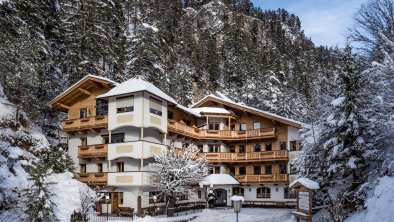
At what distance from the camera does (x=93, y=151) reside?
3541cm

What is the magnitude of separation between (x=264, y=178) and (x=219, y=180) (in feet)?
16.2

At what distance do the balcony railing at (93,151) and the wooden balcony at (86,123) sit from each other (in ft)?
6.27

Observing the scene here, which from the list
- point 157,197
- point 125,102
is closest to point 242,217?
point 157,197

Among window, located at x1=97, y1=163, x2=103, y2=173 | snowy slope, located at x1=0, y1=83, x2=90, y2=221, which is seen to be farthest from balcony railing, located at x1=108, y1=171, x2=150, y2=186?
window, located at x1=97, y1=163, x2=103, y2=173

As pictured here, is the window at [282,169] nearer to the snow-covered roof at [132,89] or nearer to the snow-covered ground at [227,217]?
the snow-covered ground at [227,217]

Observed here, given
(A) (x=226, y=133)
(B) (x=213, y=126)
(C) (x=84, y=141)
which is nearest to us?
(C) (x=84, y=141)

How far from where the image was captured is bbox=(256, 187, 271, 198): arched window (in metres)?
41.1

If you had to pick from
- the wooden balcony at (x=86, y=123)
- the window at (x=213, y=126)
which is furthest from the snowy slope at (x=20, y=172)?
the window at (x=213, y=126)

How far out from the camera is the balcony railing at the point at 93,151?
3478 cm

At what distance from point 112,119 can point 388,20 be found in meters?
23.9

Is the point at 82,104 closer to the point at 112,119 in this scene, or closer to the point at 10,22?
the point at 112,119

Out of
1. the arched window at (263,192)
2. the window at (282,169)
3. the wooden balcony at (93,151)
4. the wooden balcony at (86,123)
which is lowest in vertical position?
the arched window at (263,192)

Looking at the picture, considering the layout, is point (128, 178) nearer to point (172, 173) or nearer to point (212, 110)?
point (172, 173)

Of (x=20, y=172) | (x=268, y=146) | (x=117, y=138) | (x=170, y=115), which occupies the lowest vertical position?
(x=20, y=172)
